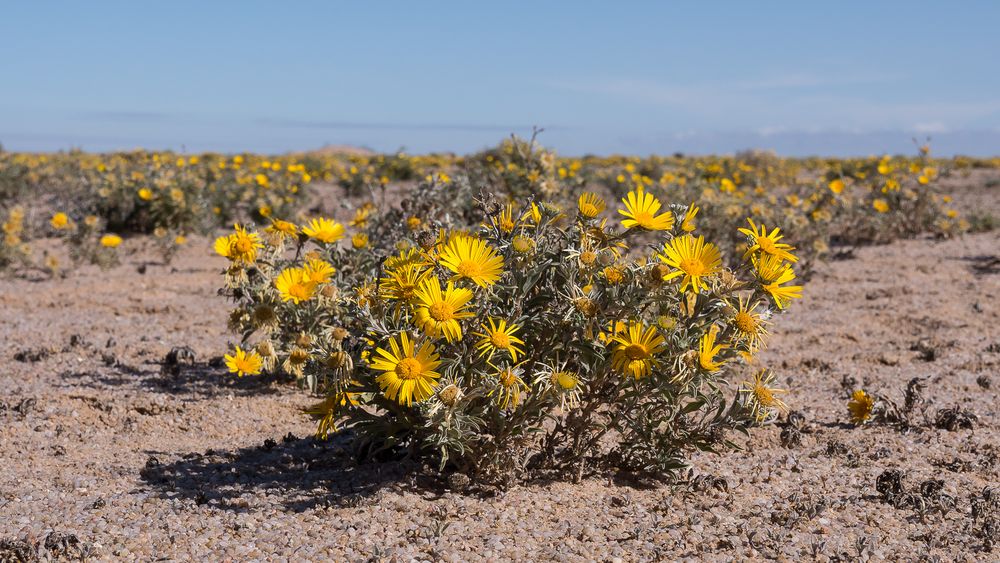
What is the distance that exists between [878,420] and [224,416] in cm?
338

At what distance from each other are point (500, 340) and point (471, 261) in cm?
27

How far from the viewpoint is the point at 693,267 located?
2734 millimetres

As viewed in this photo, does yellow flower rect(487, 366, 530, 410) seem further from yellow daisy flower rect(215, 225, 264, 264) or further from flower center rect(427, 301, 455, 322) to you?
yellow daisy flower rect(215, 225, 264, 264)

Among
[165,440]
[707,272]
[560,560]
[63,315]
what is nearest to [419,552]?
[560,560]

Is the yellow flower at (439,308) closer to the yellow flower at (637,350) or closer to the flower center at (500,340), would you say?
the flower center at (500,340)

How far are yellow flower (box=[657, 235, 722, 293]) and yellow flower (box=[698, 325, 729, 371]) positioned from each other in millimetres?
179

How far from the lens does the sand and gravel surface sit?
2914 millimetres

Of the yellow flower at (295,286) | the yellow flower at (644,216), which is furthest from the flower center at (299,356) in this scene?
the yellow flower at (644,216)

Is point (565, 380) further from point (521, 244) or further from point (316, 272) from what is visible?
point (316, 272)

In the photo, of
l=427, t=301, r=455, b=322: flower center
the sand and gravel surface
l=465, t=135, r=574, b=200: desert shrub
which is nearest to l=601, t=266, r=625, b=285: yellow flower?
l=427, t=301, r=455, b=322: flower center

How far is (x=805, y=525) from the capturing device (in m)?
3.10

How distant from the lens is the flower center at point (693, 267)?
2730mm

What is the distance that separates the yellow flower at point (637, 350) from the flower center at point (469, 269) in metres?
0.51

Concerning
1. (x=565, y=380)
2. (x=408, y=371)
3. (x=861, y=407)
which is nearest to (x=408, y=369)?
(x=408, y=371)
